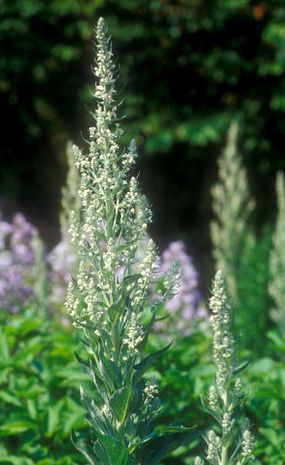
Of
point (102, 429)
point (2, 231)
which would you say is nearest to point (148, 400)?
point (102, 429)

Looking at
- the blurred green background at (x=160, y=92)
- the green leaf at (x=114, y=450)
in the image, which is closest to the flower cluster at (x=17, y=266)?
the blurred green background at (x=160, y=92)

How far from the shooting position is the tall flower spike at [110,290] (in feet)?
7.50

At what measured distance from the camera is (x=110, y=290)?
7.62ft

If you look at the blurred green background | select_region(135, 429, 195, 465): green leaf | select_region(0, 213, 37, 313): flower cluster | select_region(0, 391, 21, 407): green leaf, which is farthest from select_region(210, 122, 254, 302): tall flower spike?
select_region(135, 429, 195, 465): green leaf

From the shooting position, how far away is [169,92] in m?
8.69

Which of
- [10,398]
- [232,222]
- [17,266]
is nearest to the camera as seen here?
[10,398]

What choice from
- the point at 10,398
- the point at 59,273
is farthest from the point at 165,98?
the point at 10,398

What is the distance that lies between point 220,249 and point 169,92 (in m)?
2.11

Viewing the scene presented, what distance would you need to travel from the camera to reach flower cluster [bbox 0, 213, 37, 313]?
551 cm

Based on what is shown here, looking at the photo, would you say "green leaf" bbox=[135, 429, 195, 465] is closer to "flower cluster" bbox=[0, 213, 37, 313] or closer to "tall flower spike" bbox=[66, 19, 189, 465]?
"tall flower spike" bbox=[66, 19, 189, 465]

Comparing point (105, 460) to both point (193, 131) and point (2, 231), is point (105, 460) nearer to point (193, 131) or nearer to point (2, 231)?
point (2, 231)

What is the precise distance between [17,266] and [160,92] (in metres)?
3.44

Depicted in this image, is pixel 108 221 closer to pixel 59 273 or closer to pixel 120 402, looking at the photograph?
pixel 120 402

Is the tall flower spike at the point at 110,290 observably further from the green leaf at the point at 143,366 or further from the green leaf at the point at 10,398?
the green leaf at the point at 10,398
